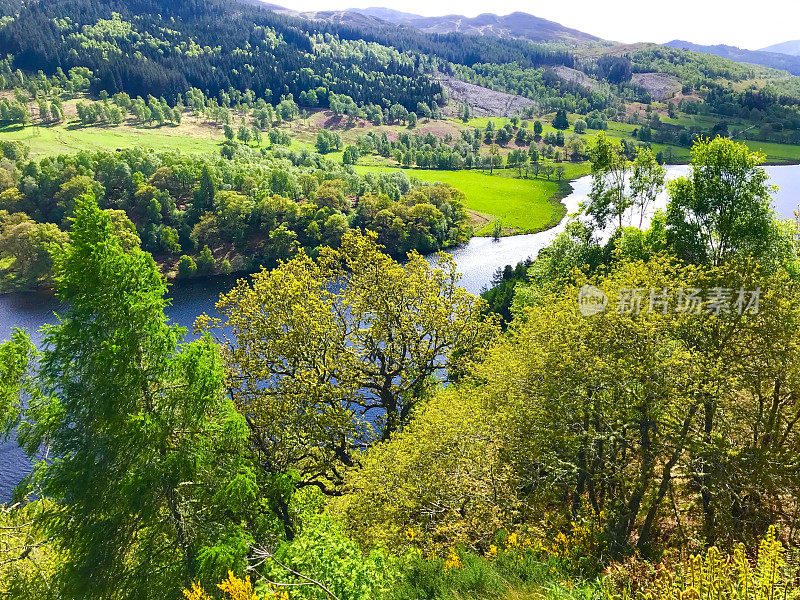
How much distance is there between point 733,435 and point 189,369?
59.6ft

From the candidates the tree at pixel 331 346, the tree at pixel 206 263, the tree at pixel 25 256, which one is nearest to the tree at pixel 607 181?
the tree at pixel 331 346

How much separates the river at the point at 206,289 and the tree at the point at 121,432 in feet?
118

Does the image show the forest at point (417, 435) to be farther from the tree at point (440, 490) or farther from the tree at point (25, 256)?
the tree at point (25, 256)

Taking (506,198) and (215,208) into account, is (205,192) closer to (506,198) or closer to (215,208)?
(215,208)

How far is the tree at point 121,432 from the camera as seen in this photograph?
14.4 meters

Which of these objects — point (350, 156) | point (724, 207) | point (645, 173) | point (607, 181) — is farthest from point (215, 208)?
point (724, 207)

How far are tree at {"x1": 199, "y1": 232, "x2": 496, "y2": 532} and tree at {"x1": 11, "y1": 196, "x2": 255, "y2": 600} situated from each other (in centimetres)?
620

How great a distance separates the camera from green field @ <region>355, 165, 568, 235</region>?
11356 centimetres

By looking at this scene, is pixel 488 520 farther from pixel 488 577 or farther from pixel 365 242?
pixel 365 242

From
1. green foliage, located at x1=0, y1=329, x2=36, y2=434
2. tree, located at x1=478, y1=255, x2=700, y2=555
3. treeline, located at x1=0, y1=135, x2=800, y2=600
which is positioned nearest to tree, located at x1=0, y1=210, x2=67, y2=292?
green foliage, located at x1=0, y1=329, x2=36, y2=434

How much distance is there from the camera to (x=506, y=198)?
129500 millimetres

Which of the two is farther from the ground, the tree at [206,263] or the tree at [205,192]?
the tree at [205,192]

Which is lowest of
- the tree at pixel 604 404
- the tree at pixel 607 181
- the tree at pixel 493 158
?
the tree at pixel 493 158

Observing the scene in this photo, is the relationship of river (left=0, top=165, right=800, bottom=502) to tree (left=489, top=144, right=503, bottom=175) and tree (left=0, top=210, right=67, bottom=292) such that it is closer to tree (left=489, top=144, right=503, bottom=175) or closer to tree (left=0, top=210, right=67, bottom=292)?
tree (left=0, top=210, right=67, bottom=292)
